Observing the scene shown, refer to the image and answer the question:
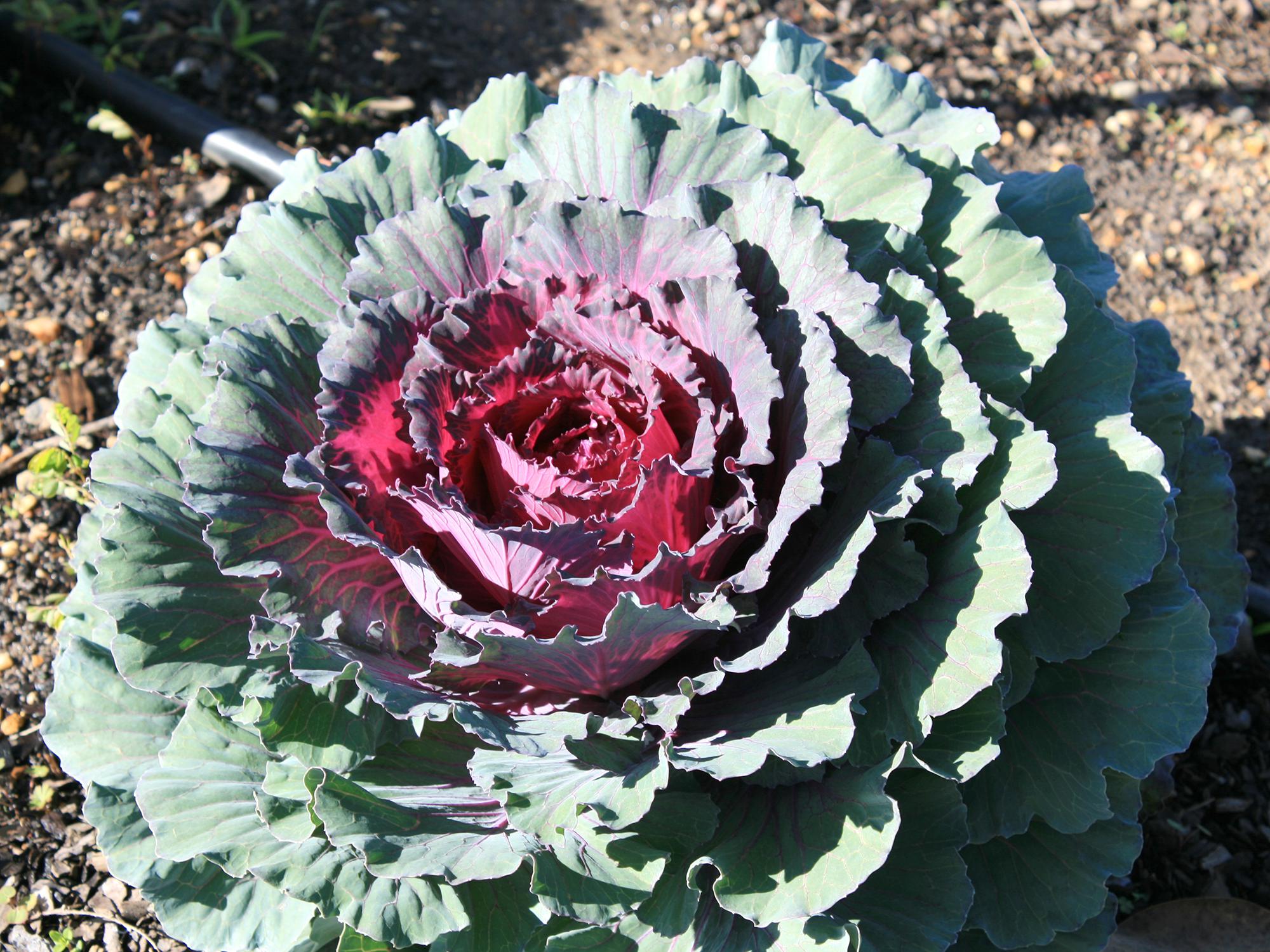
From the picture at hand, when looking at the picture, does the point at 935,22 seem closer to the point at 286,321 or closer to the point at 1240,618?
the point at 1240,618

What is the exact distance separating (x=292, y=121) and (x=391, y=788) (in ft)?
11.3

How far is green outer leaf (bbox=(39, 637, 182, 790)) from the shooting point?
2.50 metres

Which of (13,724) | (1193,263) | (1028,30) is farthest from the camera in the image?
(1028,30)

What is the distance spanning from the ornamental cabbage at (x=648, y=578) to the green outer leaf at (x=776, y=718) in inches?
0.4

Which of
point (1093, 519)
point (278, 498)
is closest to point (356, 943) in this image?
point (278, 498)

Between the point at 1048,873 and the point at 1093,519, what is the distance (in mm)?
783

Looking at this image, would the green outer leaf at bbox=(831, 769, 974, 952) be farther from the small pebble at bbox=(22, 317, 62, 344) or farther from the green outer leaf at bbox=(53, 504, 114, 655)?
the small pebble at bbox=(22, 317, 62, 344)

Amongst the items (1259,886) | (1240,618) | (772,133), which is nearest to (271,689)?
(772,133)

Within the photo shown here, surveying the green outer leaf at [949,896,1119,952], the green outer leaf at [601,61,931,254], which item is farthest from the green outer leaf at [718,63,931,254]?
the green outer leaf at [949,896,1119,952]

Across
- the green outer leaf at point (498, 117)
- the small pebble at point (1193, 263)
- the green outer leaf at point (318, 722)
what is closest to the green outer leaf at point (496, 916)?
the green outer leaf at point (318, 722)

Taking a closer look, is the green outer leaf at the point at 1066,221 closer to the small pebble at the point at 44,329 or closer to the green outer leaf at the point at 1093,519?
the green outer leaf at the point at 1093,519

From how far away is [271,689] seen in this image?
211 centimetres

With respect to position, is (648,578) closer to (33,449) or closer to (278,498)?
(278,498)

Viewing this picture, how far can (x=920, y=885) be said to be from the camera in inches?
85.2
